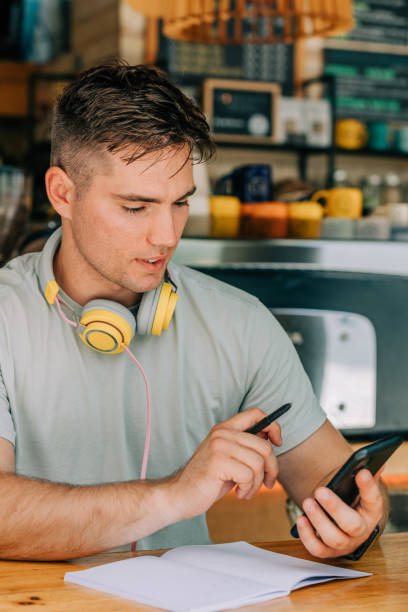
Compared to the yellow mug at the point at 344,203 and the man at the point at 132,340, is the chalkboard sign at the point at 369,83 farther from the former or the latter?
the man at the point at 132,340

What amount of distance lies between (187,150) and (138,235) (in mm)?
165

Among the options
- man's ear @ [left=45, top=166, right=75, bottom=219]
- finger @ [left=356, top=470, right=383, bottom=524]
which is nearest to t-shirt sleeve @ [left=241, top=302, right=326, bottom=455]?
finger @ [left=356, top=470, right=383, bottom=524]

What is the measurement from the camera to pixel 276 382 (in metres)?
1.47

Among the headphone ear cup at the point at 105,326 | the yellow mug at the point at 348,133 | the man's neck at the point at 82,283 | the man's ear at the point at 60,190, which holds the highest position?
the yellow mug at the point at 348,133

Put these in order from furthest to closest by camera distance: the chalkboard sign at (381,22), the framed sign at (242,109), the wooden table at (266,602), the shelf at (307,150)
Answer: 1. the chalkboard sign at (381,22)
2. the shelf at (307,150)
3. the framed sign at (242,109)
4. the wooden table at (266,602)

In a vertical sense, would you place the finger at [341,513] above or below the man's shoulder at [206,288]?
below

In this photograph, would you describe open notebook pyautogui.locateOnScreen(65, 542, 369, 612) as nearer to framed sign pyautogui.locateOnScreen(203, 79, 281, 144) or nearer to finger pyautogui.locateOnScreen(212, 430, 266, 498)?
finger pyautogui.locateOnScreen(212, 430, 266, 498)

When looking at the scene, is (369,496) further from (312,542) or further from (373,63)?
(373,63)

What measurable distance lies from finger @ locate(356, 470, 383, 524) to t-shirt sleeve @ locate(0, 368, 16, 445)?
516 mm

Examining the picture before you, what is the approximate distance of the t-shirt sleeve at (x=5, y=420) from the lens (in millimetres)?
1245

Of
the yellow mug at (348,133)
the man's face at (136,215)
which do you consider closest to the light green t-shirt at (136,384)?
the man's face at (136,215)

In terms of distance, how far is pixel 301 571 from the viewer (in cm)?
103

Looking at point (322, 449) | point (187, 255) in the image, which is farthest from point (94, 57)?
point (322, 449)

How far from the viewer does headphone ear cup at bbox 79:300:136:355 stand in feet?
4.24
